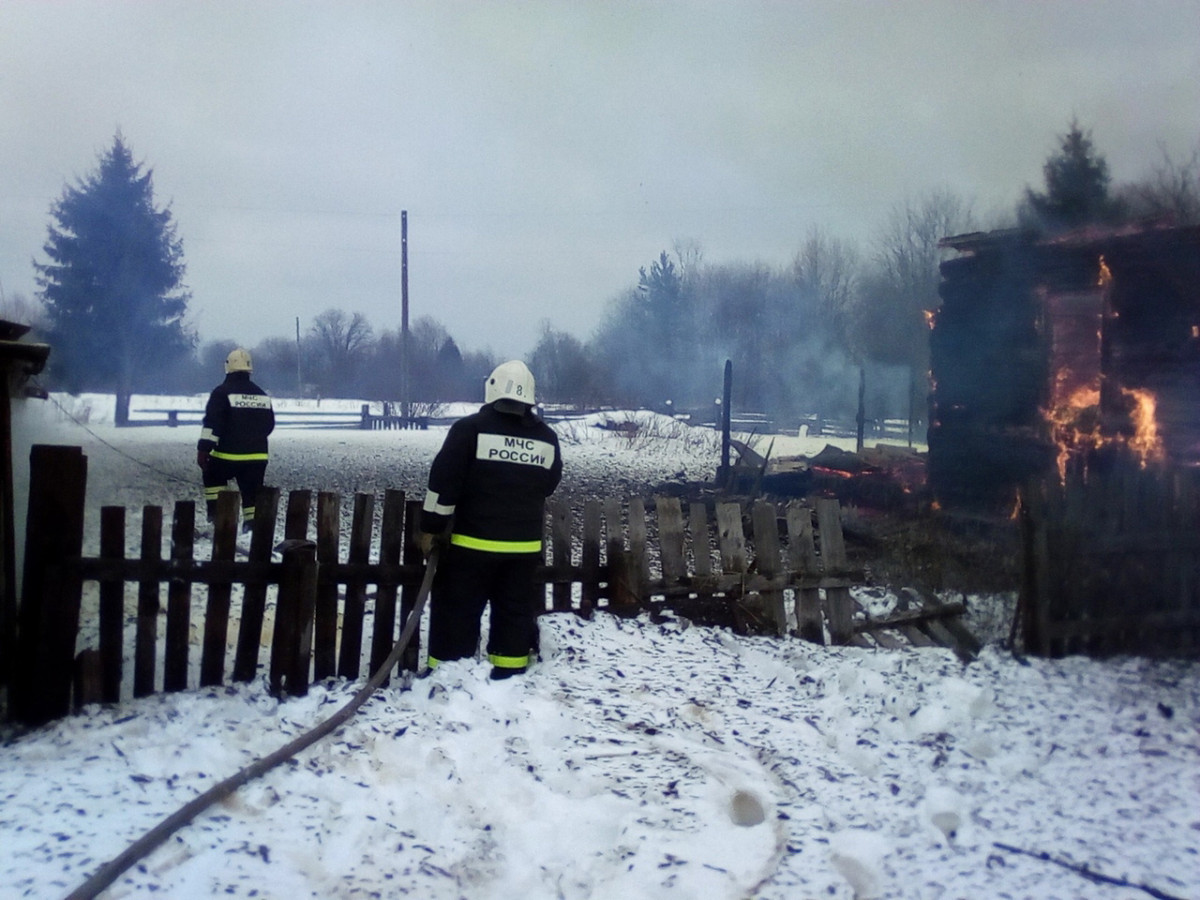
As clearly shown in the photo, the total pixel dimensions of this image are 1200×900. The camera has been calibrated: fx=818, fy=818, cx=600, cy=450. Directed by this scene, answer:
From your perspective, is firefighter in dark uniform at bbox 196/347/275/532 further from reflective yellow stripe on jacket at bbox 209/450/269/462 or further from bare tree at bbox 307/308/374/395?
bare tree at bbox 307/308/374/395

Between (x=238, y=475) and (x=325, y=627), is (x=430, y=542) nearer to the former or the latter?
(x=325, y=627)

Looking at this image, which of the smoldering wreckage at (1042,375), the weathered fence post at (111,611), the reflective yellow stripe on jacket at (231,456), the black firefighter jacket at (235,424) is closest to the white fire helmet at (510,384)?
the weathered fence post at (111,611)

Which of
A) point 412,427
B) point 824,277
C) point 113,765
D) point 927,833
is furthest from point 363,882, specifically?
point 824,277

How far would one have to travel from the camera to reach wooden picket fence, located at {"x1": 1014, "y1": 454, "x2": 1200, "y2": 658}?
4859mm

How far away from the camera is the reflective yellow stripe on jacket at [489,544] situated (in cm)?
454

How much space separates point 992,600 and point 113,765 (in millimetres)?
5948

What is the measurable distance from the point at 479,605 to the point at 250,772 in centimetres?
159

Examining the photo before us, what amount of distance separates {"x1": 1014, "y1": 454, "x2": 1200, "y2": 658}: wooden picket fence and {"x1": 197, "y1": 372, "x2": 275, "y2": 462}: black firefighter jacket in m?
6.79

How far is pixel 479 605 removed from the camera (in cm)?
464

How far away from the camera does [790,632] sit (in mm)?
5535

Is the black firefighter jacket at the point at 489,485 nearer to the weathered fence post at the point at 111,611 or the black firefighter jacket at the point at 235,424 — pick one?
the weathered fence post at the point at 111,611

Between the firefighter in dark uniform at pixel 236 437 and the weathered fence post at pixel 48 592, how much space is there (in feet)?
13.9

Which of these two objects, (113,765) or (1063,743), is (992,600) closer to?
(1063,743)

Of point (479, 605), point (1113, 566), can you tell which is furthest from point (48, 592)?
point (1113, 566)
